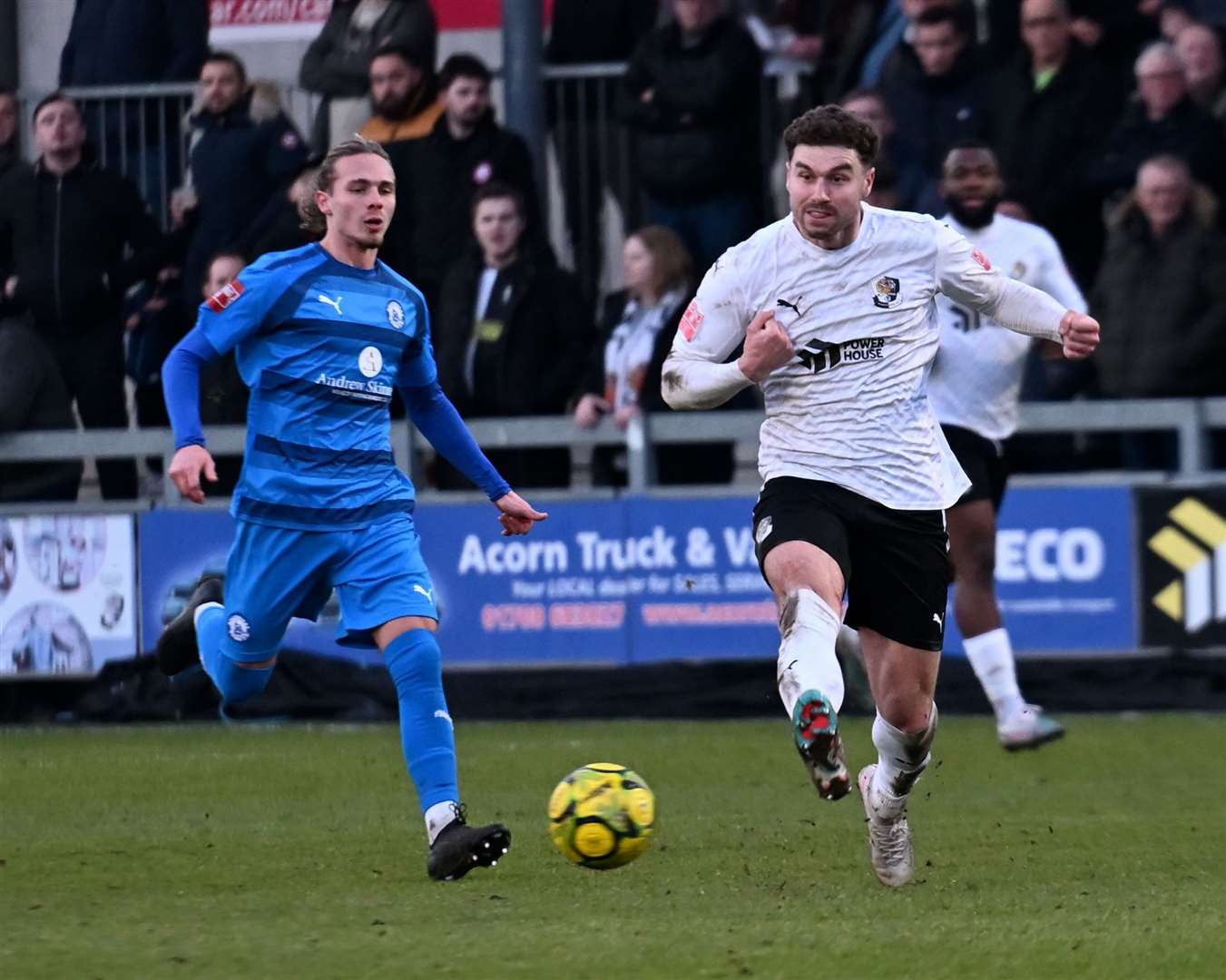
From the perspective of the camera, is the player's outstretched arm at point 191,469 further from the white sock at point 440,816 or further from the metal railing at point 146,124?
the metal railing at point 146,124

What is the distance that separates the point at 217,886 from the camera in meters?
7.28

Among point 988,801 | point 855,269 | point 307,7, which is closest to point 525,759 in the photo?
point 988,801

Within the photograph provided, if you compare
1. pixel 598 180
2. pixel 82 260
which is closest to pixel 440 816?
pixel 82 260

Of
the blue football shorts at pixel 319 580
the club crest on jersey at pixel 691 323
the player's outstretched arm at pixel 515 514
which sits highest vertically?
the club crest on jersey at pixel 691 323

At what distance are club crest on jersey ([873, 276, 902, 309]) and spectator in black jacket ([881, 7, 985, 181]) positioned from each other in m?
6.13

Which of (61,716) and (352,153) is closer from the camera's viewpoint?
(352,153)

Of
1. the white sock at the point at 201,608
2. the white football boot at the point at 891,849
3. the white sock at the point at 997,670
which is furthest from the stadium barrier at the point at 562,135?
the white football boot at the point at 891,849

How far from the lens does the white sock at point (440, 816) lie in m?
7.23

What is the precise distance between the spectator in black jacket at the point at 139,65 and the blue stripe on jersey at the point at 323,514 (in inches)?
317

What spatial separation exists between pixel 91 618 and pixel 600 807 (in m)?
7.20

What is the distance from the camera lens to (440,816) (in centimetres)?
724

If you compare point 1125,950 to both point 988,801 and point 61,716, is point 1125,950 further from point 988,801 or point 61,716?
point 61,716

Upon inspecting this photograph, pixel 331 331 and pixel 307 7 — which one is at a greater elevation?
pixel 307 7

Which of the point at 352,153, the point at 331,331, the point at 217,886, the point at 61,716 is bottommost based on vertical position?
the point at 61,716
